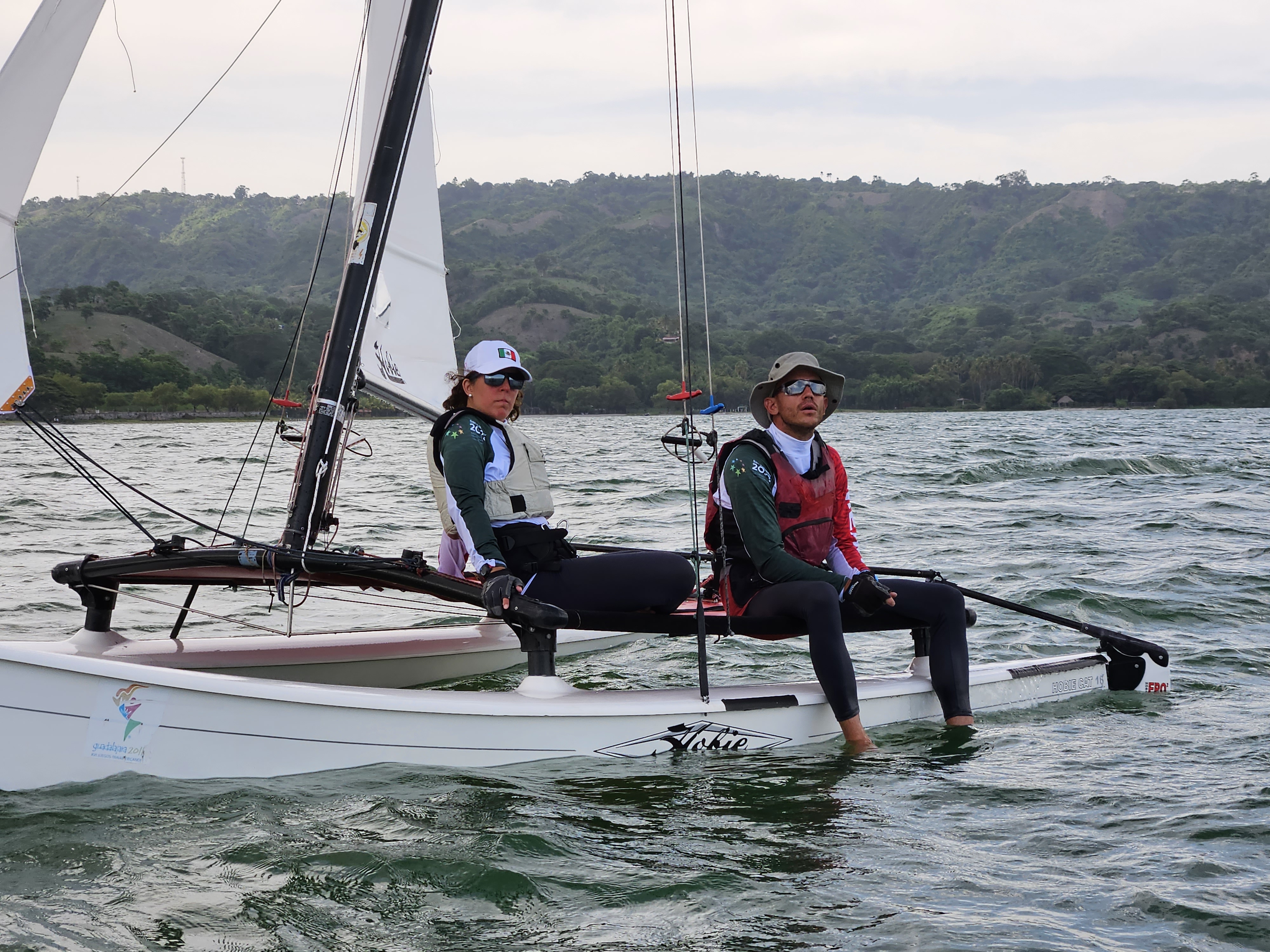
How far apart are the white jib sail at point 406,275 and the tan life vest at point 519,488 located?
104cm

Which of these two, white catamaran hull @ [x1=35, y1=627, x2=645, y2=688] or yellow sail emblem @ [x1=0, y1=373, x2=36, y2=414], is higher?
yellow sail emblem @ [x1=0, y1=373, x2=36, y2=414]

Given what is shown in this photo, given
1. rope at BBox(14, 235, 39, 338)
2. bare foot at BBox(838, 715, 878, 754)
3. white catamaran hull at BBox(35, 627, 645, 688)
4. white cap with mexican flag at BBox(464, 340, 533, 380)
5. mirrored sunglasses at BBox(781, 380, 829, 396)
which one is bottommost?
bare foot at BBox(838, 715, 878, 754)

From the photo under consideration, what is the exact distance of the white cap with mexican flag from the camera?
13.9ft

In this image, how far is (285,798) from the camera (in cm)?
373

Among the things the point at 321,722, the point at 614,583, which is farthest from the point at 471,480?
the point at 321,722

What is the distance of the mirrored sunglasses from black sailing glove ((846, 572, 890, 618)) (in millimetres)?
729

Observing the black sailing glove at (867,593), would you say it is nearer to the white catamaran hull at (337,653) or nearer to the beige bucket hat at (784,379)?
the beige bucket hat at (784,379)

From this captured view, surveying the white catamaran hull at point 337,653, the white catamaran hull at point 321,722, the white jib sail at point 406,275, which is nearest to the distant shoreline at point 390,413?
the white catamaran hull at point 337,653

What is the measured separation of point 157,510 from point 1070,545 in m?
11.1

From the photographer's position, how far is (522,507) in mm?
4285

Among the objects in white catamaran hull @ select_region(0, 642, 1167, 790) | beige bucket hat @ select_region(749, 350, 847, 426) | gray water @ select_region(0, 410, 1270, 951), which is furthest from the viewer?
beige bucket hat @ select_region(749, 350, 847, 426)

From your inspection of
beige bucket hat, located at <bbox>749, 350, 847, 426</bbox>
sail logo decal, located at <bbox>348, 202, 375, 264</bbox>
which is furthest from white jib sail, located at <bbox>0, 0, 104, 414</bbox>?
beige bucket hat, located at <bbox>749, 350, 847, 426</bbox>

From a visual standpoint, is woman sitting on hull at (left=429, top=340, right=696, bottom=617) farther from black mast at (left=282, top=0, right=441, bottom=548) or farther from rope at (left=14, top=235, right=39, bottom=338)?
rope at (left=14, top=235, right=39, bottom=338)

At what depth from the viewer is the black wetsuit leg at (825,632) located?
4.34 metres
